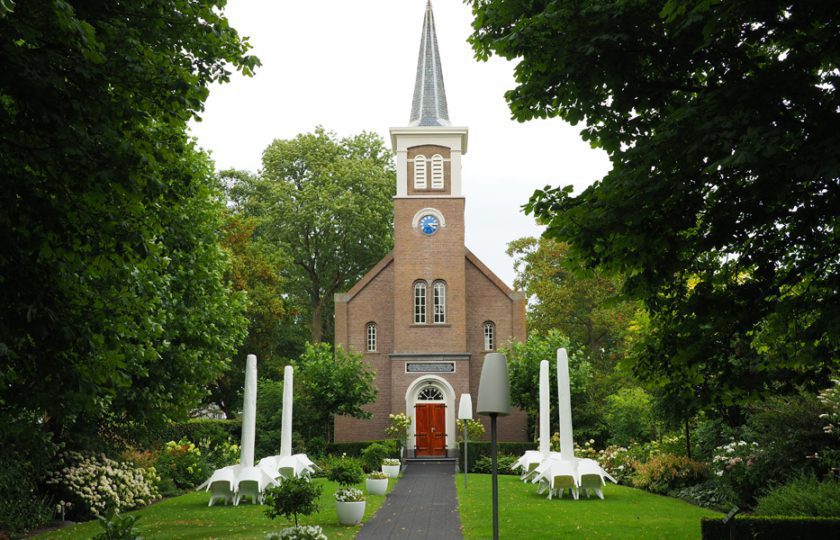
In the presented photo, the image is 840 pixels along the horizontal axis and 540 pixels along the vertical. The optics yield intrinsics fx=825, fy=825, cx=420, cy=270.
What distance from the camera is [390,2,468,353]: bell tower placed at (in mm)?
36344

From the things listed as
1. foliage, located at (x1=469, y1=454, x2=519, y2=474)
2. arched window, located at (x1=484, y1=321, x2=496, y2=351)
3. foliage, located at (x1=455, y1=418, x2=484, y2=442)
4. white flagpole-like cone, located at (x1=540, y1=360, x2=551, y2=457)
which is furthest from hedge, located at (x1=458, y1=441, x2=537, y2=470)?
white flagpole-like cone, located at (x1=540, y1=360, x2=551, y2=457)

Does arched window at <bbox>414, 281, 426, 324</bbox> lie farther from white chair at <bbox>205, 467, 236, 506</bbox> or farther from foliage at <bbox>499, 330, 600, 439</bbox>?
white chair at <bbox>205, 467, 236, 506</bbox>

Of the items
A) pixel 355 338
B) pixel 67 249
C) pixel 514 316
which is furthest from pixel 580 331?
pixel 67 249

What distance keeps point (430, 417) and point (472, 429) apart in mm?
3470

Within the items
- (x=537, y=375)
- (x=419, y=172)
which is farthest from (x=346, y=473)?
(x=419, y=172)

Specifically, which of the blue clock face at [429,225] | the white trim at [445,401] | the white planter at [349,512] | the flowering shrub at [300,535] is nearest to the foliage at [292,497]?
the white planter at [349,512]

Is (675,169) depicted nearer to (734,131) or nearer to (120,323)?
(734,131)

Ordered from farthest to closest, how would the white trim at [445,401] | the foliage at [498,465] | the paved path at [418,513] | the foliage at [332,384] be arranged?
the white trim at [445,401], the foliage at [332,384], the foliage at [498,465], the paved path at [418,513]

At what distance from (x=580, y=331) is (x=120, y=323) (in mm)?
40411

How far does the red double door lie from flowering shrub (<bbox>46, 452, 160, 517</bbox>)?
674 inches

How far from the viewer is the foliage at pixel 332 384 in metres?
32.3

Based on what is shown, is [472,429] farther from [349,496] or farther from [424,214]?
[349,496]

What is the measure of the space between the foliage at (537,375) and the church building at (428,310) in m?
3.00

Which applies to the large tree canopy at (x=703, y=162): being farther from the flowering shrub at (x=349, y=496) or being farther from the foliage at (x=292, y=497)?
the flowering shrub at (x=349, y=496)
